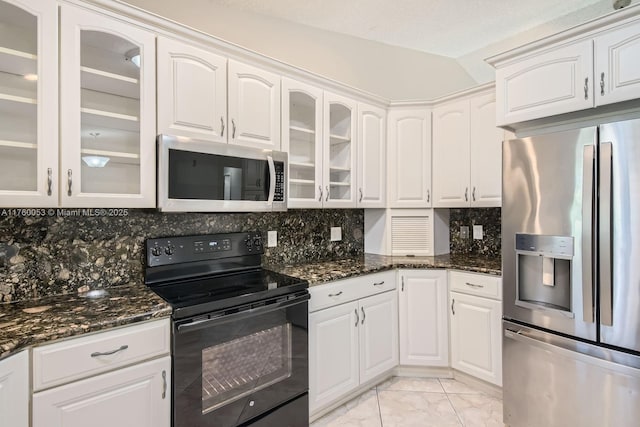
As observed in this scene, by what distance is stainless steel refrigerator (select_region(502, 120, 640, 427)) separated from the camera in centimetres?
153

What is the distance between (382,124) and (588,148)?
1.57 m

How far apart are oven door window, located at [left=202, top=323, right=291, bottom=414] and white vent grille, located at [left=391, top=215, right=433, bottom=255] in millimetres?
1492

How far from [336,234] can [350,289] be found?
0.76 m

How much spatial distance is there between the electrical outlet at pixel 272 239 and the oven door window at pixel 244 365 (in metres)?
0.78

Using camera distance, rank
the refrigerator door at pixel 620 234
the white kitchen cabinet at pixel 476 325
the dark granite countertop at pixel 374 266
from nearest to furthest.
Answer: the refrigerator door at pixel 620 234 → the dark granite countertop at pixel 374 266 → the white kitchen cabinet at pixel 476 325

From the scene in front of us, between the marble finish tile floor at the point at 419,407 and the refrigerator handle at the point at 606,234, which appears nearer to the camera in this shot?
the refrigerator handle at the point at 606,234

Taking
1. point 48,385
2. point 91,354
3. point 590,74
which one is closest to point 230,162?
point 91,354

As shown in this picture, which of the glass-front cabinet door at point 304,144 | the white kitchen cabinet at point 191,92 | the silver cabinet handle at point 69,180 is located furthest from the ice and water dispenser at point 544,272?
the silver cabinet handle at point 69,180

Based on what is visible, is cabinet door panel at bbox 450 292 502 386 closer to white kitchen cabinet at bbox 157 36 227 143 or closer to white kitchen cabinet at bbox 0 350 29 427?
white kitchen cabinet at bbox 157 36 227 143

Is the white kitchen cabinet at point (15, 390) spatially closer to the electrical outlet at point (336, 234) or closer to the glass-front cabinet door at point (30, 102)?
the glass-front cabinet door at point (30, 102)

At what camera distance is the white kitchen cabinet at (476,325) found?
2271mm

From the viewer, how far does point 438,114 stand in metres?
2.87

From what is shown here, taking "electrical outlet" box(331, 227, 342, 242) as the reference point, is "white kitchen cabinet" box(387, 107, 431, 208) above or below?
above

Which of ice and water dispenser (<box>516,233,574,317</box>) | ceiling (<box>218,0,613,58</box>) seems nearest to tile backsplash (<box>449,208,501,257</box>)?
ice and water dispenser (<box>516,233,574,317</box>)
